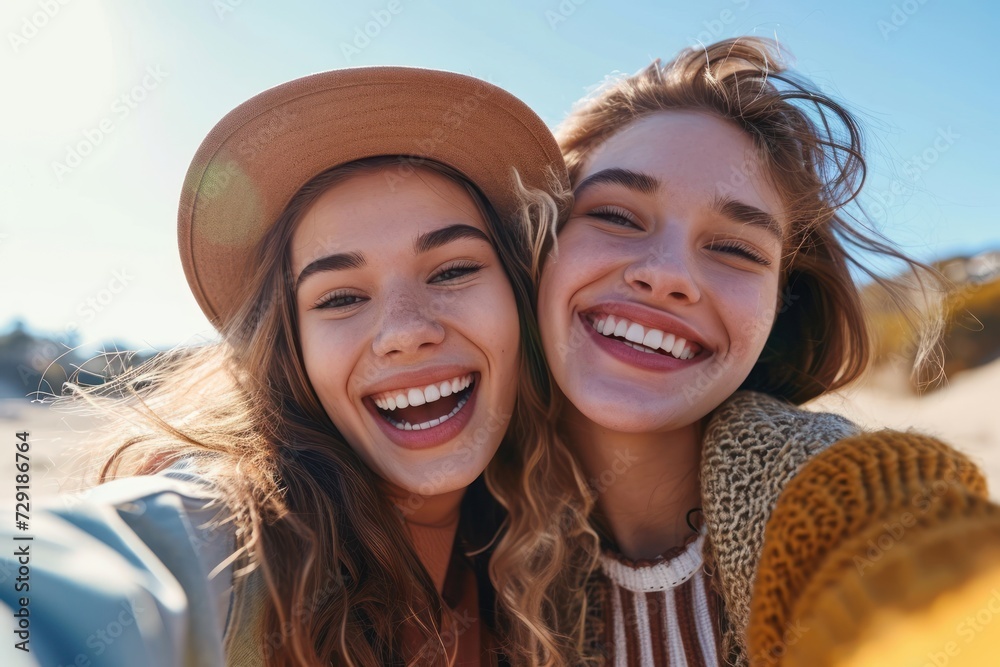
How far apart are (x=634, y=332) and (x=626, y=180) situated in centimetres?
52

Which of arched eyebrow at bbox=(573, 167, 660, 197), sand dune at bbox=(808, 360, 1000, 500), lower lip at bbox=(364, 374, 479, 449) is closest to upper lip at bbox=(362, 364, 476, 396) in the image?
lower lip at bbox=(364, 374, 479, 449)

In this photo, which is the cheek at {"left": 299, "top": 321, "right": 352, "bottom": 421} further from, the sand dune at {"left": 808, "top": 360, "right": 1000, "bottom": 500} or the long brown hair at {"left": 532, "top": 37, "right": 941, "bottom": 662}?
the sand dune at {"left": 808, "top": 360, "right": 1000, "bottom": 500}

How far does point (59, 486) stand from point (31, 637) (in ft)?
5.90

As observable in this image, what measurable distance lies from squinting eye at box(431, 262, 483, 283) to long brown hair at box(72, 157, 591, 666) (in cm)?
19

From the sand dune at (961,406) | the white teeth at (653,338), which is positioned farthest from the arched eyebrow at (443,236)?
the sand dune at (961,406)

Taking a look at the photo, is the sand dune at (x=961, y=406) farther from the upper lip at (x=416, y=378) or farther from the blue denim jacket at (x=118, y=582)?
the blue denim jacket at (x=118, y=582)

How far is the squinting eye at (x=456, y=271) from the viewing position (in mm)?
2102

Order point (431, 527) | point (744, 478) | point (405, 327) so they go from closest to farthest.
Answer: point (744, 478), point (405, 327), point (431, 527)

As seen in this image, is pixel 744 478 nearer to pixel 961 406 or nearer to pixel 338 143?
pixel 338 143

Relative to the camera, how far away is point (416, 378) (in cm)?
200

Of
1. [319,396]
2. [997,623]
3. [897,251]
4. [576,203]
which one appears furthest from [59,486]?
[897,251]

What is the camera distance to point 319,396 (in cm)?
214

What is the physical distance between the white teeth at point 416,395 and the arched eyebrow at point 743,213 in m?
1.03

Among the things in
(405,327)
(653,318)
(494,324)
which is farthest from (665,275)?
(405,327)
